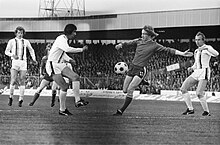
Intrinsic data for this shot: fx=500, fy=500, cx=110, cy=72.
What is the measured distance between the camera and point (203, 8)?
1.63 metres

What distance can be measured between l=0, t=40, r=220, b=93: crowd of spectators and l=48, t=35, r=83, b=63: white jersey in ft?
0.23

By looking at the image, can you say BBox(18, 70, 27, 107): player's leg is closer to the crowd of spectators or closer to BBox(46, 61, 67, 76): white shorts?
the crowd of spectators

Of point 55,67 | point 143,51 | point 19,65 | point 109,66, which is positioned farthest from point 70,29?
point 19,65

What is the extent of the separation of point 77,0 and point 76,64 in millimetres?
1602

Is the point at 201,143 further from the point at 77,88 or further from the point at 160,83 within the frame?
the point at 160,83

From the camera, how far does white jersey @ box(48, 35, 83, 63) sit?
306 cm

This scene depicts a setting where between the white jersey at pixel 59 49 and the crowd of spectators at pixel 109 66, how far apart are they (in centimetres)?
7

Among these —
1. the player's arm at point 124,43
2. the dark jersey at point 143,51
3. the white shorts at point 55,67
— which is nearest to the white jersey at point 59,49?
the white shorts at point 55,67

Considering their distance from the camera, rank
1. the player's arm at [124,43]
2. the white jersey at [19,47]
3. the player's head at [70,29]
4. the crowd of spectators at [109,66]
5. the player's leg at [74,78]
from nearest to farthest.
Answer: the player's head at [70,29], the crowd of spectators at [109,66], the player's arm at [124,43], the player's leg at [74,78], the white jersey at [19,47]

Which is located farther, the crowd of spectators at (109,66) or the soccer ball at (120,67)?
the soccer ball at (120,67)

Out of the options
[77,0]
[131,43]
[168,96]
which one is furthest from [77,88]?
[168,96]

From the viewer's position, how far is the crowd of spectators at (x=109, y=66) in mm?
2339

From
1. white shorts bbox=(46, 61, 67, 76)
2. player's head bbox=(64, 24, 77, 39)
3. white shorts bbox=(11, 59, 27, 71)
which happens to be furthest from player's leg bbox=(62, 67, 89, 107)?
white shorts bbox=(11, 59, 27, 71)

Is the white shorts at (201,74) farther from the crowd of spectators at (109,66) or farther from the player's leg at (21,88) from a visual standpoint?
the player's leg at (21,88)
